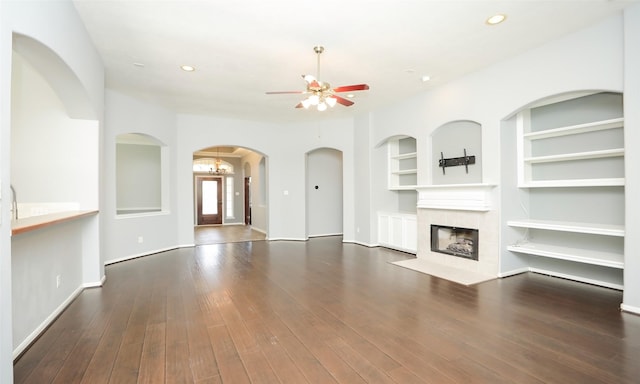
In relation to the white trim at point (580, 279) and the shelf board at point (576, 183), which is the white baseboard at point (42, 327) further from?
the white trim at point (580, 279)

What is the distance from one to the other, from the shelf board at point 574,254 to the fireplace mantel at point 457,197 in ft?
2.40

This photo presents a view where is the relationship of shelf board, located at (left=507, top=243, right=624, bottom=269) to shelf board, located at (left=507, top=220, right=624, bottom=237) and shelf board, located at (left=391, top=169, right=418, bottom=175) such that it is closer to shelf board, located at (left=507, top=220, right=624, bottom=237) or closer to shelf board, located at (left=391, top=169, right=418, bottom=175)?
shelf board, located at (left=507, top=220, right=624, bottom=237)

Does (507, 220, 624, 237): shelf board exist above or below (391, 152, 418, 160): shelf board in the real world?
below

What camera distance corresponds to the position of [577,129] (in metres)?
3.89

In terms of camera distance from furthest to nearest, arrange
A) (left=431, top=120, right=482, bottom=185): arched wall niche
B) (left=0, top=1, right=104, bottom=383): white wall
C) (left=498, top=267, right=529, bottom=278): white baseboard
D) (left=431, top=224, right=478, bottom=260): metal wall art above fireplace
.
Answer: (left=431, top=120, right=482, bottom=185): arched wall niche → (left=431, top=224, right=478, bottom=260): metal wall art above fireplace → (left=498, top=267, right=529, bottom=278): white baseboard → (left=0, top=1, right=104, bottom=383): white wall

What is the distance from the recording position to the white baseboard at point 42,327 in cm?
235

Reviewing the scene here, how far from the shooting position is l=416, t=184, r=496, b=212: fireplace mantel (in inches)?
175

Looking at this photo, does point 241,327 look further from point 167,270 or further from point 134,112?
point 134,112

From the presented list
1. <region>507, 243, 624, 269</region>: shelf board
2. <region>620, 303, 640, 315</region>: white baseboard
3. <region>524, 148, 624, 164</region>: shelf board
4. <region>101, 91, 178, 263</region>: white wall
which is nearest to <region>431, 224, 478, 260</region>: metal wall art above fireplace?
<region>507, 243, 624, 269</region>: shelf board

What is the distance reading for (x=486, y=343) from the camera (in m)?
2.51

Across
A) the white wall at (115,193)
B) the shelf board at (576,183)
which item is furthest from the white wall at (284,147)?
the shelf board at (576,183)

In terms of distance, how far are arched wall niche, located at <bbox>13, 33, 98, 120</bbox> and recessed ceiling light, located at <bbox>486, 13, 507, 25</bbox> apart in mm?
4125

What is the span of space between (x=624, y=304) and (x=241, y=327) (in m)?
3.86

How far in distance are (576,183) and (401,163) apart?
338cm
